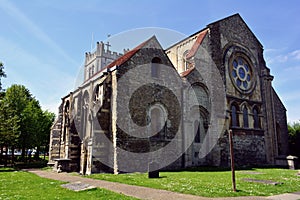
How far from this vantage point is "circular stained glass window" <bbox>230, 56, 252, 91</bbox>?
28.3 metres

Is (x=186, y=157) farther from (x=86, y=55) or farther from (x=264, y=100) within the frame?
(x=86, y=55)

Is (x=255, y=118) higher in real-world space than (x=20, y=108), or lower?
lower

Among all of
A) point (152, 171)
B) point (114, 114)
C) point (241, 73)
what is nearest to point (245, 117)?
point (241, 73)

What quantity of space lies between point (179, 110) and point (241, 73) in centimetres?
1162

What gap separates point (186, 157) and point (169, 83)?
6.91m

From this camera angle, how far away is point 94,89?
23.0m

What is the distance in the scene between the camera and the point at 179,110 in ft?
74.0

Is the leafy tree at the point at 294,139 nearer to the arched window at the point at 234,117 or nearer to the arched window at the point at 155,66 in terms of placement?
the arched window at the point at 234,117

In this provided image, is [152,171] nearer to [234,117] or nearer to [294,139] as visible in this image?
[234,117]

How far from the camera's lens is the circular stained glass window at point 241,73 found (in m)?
28.3

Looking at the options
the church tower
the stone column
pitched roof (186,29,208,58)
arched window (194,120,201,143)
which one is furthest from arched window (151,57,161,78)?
the church tower

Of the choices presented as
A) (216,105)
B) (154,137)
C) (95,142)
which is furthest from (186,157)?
(95,142)

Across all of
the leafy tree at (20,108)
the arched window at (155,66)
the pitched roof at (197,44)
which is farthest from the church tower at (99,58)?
the arched window at (155,66)

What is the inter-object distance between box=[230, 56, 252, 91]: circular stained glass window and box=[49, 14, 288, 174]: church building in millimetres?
127
